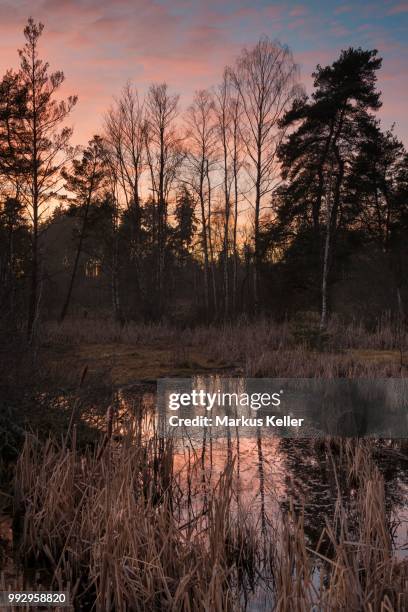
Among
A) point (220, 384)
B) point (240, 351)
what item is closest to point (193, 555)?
point (220, 384)

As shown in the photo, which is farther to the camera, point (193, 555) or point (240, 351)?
point (240, 351)

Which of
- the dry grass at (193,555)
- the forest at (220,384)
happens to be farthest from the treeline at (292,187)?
the dry grass at (193,555)

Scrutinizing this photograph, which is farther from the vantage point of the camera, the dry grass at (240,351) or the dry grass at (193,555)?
the dry grass at (240,351)

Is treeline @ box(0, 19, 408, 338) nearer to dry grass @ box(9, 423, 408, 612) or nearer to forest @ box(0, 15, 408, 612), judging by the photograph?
forest @ box(0, 15, 408, 612)

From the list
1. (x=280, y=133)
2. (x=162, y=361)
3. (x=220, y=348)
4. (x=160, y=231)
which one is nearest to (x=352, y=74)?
(x=280, y=133)

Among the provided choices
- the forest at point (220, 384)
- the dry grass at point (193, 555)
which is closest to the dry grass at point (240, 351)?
the forest at point (220, 384)

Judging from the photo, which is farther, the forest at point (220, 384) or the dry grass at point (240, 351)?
the dry grass at point (240, 351)

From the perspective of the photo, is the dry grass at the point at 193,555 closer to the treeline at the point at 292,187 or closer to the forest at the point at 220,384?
the forest at the point at 220,384

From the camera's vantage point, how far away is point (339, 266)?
24.9m

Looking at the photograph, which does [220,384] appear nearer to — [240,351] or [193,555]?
[240,351]

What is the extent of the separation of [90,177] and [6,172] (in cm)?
1004

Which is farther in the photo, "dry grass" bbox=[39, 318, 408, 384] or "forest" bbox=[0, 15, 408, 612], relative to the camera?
"dry grass" bbox=[39, 318, 408, 384]

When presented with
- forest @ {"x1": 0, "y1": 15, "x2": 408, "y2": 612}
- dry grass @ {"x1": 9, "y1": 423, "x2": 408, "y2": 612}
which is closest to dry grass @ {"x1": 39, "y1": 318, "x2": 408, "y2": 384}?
forest @ {"x1": 0, "y1": 15, "x2": 408, "y2": 612}

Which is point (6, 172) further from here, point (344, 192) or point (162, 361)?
point (344, 192)
